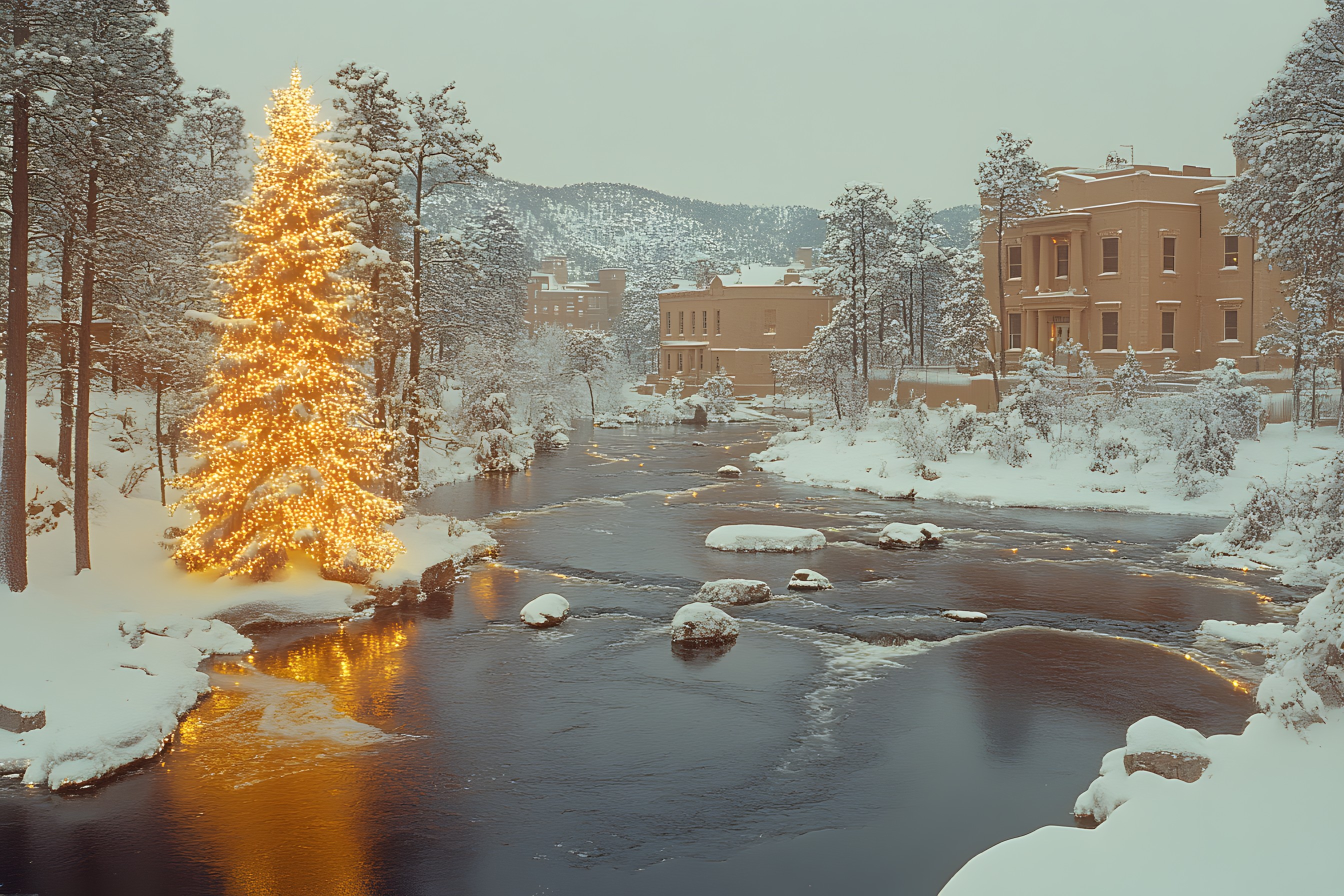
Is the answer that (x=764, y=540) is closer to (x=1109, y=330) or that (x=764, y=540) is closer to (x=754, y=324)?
(x=1109, y=330)

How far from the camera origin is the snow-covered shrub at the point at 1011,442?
38.8m

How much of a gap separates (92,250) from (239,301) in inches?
114

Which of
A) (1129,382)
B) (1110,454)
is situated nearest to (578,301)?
(1129,382)

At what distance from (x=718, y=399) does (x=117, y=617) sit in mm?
60532

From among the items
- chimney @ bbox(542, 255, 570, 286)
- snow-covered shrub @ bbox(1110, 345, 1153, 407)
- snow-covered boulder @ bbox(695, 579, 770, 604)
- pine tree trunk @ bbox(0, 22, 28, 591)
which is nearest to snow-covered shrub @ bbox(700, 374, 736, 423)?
snow-covered shrub @ bbox(1110, 345, 1153, 407)

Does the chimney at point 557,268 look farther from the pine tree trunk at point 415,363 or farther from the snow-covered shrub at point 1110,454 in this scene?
the snow-covered shrub at point 1110,454

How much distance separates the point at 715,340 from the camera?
293 feet

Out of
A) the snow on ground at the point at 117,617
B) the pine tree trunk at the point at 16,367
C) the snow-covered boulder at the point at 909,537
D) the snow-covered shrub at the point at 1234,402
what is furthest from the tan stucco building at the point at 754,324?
the pine tree trunk at the point at 16,367

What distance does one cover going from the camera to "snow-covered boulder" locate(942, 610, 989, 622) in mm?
20234

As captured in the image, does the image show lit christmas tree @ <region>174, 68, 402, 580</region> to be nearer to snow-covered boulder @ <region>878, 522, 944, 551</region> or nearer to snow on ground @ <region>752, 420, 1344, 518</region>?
snow-covered boulder @ <region>878, 522, 944, 551</region>

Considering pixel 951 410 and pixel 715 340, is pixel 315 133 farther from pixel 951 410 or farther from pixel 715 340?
pixel 715 340

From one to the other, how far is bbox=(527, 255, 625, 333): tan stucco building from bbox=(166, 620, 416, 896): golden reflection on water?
11757 centimetres

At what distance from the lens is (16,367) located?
16.5m

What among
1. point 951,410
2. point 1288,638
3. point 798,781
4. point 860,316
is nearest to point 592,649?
point 798,781
